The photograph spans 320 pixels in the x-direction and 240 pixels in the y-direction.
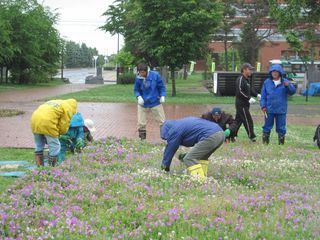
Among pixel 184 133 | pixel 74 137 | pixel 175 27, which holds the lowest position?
pixel 74 137

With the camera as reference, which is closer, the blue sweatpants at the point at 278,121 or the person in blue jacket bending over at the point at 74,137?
the person in blue jacket bending over at the point at 74,137

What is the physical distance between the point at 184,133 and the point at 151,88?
4.26m

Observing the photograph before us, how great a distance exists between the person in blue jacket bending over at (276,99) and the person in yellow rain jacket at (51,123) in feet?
14.5

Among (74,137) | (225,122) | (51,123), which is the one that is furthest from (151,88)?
(51,123)

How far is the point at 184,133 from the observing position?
659 centimetres

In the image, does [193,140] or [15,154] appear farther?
[15,154]

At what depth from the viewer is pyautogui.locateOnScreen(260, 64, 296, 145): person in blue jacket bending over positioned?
10.4m

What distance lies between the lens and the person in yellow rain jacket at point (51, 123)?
7320 millimetres

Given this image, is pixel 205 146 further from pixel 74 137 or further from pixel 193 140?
pixel 74 137

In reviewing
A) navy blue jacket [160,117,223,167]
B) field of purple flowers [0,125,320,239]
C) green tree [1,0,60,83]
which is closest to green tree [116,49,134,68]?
green tree [1,0,60,83]

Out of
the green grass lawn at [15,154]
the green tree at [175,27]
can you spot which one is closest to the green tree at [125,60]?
the green tree at [175,27]

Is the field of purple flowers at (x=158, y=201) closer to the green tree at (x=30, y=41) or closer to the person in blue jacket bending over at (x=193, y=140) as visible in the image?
the person in blue jacket bending over at (x=193, y=140)

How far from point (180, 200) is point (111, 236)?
126 cm

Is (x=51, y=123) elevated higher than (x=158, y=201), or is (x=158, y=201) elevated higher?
(x=51, y=123)
